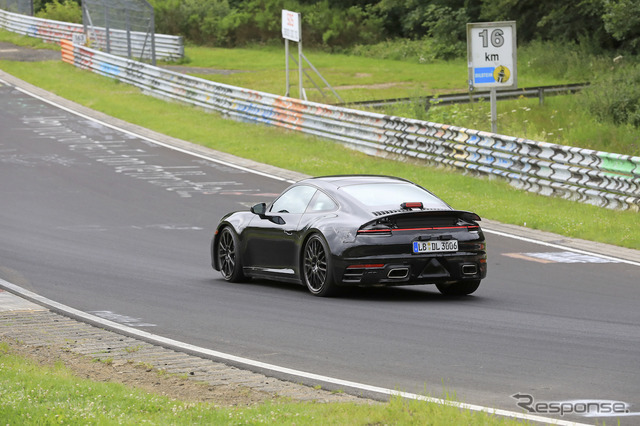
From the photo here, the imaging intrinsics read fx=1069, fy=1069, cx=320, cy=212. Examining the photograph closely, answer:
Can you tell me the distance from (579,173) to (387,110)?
11.4 metres

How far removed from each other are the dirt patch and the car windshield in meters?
4.11

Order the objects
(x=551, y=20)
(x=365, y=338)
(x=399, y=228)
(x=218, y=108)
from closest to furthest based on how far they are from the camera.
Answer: (x=365, y=338) < (x=399, y=228) < (x=218, y=108) < (x=551, y=20)

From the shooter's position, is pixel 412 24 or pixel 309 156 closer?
pixel 309 156

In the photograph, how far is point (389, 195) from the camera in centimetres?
1159

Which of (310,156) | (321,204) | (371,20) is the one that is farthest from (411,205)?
(371,20)

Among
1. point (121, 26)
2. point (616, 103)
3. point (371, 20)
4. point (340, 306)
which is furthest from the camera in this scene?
point (371, 20)

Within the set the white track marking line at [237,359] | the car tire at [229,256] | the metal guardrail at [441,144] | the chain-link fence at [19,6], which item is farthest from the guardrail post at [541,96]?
the chain-link fence at [19,6]

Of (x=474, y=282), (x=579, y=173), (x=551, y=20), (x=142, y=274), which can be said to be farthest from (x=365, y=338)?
(x=551, y=20)

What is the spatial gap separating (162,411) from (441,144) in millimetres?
18015

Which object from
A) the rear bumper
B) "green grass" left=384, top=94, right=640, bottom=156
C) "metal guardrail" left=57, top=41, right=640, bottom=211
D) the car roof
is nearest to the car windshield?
the car roof

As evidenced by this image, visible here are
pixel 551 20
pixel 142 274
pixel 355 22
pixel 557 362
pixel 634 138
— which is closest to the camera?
pixel 557 362

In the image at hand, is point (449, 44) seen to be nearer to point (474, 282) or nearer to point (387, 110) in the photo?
point (387, 110)

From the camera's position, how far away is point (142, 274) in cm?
1320

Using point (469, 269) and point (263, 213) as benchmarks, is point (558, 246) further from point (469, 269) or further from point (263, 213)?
point (263, 213)
